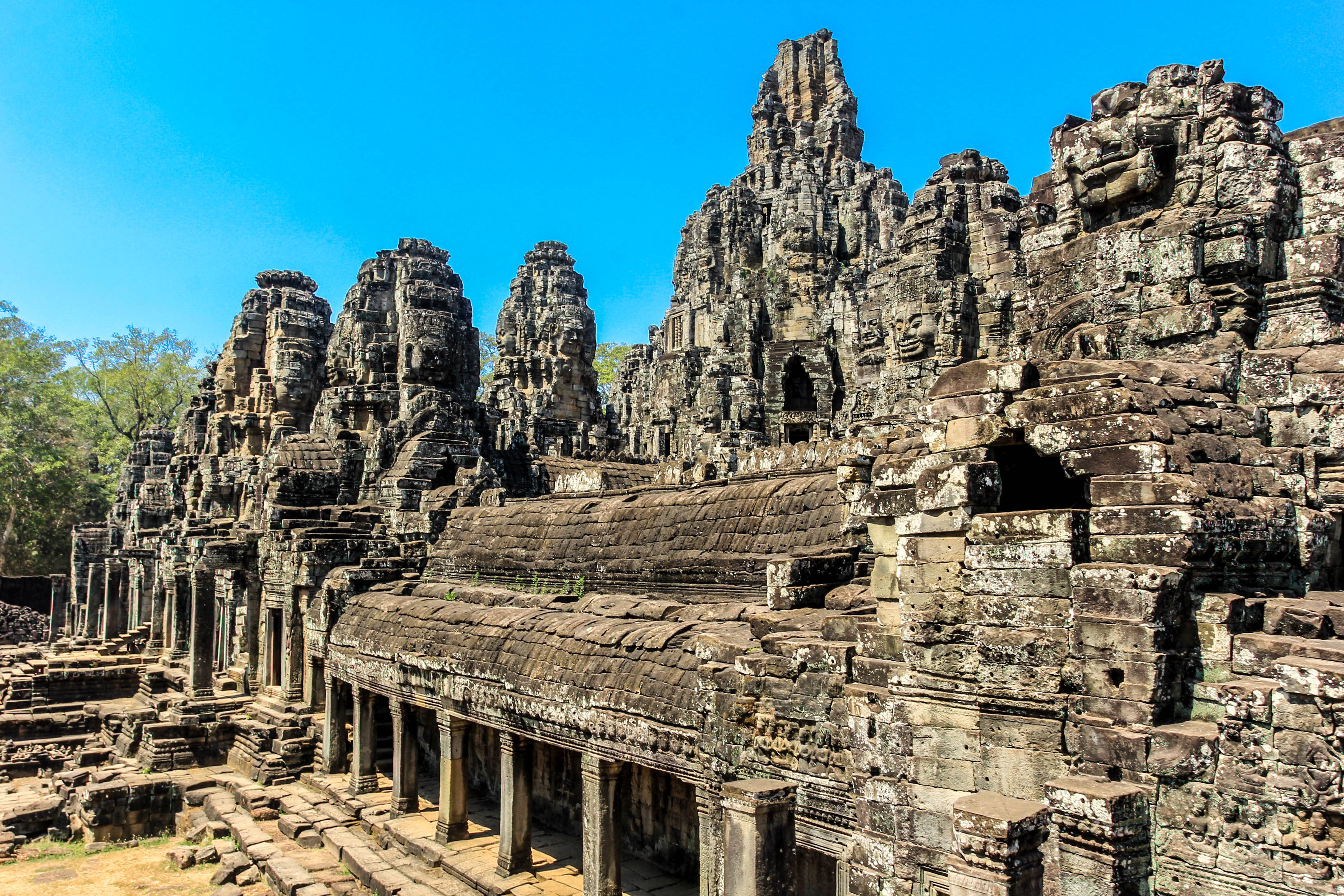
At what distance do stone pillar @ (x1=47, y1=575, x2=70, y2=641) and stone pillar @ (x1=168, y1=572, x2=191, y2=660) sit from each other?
1936 centimetres

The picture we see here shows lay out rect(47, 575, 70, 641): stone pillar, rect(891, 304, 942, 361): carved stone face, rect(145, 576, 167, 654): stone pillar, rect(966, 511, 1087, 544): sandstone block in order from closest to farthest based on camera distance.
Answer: rect(966, 511, 1087, 544): sandstone block, rect(891, 304, 942, 361): carved stone face, rect(145, 576, 167, 654): stone pillar, rect(47, 575, 70, 641): stone pillar

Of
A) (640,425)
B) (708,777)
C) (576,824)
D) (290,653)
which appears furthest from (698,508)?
(640,425)

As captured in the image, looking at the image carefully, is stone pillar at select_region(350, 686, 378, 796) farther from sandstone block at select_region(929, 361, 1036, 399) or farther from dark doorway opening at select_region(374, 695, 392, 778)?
sandstone block at select_region(929, 361, 1036, 399)

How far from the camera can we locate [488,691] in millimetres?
12078

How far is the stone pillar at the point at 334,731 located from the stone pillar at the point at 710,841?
1028 cm

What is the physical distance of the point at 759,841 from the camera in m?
7.12

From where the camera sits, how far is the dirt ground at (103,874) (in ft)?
46.2

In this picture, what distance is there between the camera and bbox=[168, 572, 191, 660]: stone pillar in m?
25.5

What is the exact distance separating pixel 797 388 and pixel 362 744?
27622 millimetres

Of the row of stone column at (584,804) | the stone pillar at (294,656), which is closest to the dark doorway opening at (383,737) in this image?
the row of stone column at (584,804)

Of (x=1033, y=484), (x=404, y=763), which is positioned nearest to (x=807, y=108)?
(x=404, y=763)

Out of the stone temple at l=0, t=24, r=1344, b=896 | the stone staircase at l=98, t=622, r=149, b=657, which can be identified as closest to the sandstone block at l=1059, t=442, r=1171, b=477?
the stone temple at l=0, t=24, r=1344, b=896

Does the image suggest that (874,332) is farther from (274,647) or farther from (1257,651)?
(1257,651)

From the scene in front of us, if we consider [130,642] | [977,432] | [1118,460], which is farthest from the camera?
[130,642]
